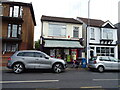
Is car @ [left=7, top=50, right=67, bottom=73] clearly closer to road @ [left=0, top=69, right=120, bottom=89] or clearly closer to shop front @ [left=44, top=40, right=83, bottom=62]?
road @ [left=0, top=69, right=120, bottom=89]

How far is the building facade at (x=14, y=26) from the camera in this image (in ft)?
51.1

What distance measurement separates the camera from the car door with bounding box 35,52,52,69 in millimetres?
9758

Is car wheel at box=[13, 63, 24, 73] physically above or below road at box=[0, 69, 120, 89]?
above

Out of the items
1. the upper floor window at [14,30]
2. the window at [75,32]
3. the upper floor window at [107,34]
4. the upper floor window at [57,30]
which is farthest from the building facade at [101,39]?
the upper floor window at [14,30]

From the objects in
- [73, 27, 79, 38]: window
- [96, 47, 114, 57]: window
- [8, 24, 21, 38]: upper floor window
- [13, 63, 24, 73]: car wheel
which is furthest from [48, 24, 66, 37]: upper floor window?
[13, 63, 24, 73]: car wheel

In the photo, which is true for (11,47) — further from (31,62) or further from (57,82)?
(57,82)

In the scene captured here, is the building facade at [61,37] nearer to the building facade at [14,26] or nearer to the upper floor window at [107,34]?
the building facade at [14,26]

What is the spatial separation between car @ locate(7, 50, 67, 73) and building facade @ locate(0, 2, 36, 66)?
6501mm

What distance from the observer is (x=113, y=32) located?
67.1 ft

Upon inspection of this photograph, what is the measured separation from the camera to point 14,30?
16.1 metres

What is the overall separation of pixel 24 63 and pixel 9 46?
784cm

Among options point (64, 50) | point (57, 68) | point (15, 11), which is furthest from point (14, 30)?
point (57, 68)

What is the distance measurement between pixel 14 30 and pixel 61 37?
23.5 ft

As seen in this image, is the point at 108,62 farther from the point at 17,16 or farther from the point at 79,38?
the point at 17,16
